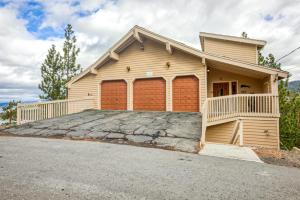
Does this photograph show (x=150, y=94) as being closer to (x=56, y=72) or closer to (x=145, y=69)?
(x=145, y=69)

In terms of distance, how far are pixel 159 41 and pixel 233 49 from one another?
243 inches

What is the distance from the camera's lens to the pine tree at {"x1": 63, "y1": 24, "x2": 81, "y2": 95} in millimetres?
24562

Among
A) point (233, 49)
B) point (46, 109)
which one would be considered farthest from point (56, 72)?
point (233, 49)

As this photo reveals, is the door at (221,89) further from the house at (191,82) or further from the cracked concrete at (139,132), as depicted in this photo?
the cracked concrete at (139,132)

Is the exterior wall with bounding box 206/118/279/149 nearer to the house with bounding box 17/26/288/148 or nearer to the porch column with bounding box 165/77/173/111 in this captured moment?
the house with bounding box 17/26/288/148

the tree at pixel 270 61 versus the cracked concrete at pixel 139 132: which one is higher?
the tree at pixel 270 61

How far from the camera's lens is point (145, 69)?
13.9 m

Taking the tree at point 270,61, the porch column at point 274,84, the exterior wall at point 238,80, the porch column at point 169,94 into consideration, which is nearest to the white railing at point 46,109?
the porch column at point 169,94

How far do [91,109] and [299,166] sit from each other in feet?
43.7

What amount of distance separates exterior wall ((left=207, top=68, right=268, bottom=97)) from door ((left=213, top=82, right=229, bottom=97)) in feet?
1.13

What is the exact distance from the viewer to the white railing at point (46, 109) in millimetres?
12297

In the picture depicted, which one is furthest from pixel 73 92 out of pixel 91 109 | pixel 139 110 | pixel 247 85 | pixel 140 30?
pixel 247 85

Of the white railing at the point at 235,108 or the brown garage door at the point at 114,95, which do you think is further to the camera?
the brown garage door at the point at 114,95

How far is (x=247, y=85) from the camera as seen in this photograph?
45.6 ft
